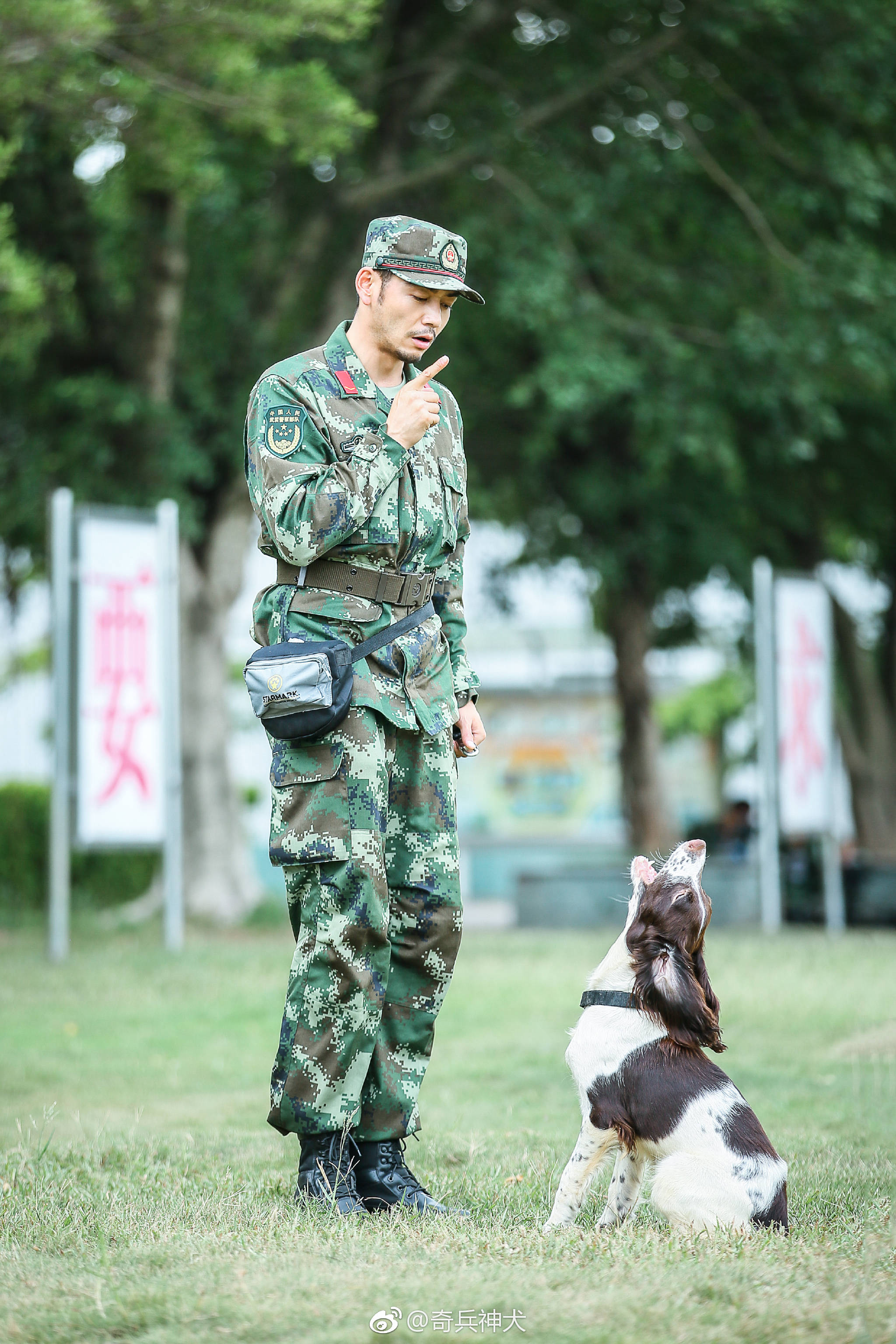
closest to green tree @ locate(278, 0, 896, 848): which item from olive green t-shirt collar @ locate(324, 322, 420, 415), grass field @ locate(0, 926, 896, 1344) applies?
grass field @ locate(0, 926, 896, 1344)

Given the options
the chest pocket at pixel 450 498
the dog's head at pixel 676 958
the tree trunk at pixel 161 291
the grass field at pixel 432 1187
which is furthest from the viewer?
the tree trunk at pixel 161 291

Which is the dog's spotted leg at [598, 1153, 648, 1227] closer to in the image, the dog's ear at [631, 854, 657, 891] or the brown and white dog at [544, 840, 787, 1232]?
the brown and white dog at [544, 840, 787, 1232]

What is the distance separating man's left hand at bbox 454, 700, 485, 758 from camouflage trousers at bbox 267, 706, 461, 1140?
239mm

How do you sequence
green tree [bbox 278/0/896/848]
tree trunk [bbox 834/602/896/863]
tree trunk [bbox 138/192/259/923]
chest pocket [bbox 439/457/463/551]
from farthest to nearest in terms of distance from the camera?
tree trunk [bbox 834/602/896/863]
tree trunk [bbox 138/192/259/923]
green tree [bbox 278/0/896/848]
chest pocket [bbox 439/457/463/551]

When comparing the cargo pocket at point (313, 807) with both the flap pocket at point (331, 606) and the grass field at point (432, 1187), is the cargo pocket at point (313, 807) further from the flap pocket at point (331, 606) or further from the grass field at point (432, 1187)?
the grass field at point (432, 1187)

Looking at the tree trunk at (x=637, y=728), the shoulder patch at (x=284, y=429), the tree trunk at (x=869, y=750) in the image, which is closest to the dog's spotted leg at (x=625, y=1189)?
the shoulder patch at (x=284, y=429)

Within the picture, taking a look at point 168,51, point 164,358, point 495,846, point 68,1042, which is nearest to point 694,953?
point 68,1042

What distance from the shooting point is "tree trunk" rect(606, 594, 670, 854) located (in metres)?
19.2

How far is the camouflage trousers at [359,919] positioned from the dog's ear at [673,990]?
1.95ft

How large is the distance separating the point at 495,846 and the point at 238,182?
1980 centimetres

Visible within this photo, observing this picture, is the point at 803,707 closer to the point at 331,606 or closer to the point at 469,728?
the point at 469,728

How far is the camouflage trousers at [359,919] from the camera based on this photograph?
3.84 meters

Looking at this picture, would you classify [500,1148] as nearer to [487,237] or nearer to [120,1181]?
[120,1181]

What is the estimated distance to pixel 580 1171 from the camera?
370 centimetres
